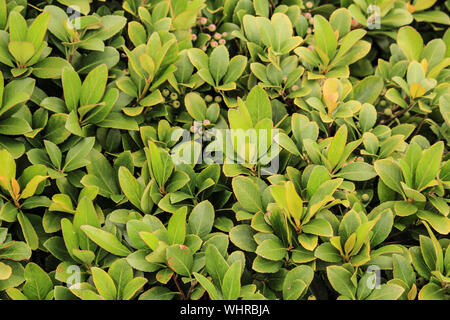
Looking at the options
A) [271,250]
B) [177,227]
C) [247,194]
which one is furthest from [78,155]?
[271,250]

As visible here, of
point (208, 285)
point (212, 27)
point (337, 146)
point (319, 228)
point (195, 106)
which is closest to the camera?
point (208, 285)

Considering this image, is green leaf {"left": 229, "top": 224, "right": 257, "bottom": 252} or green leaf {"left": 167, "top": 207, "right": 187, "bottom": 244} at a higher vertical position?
green leaf {"left": 167, "top": 207, "right": 187, "bottom": 244}

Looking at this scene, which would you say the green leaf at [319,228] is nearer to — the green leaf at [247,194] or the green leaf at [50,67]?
the green leaf at [247,194]

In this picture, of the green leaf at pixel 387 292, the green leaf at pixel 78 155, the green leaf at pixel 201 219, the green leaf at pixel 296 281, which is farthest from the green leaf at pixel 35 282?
the green leaf at pixel 387 292

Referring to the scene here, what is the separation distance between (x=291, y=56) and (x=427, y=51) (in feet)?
1.78

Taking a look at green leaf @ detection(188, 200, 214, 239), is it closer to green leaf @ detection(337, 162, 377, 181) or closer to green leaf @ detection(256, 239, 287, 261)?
green leaf @ detection(256, 239, 287, 261)

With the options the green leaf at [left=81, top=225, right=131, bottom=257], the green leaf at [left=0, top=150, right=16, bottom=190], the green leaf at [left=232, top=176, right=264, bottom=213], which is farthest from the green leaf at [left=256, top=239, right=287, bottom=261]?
the green leaf at [left=0, top=150, right=16, bottom=190]

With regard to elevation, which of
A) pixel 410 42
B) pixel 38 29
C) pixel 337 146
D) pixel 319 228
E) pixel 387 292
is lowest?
pixel 387 292

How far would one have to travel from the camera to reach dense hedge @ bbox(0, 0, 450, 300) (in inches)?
52.7

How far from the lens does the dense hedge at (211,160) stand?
134 centimetres

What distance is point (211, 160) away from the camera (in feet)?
5.06

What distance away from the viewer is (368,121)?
1609 millimetres

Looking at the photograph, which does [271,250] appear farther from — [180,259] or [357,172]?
[357,172]
